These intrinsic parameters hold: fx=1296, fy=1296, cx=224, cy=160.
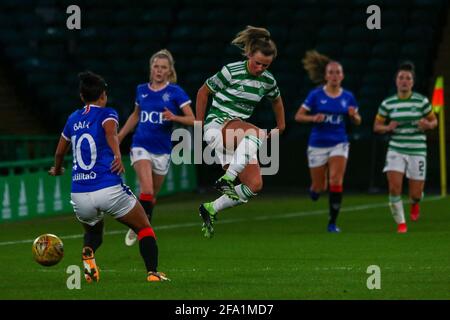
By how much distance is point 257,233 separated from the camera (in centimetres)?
1728

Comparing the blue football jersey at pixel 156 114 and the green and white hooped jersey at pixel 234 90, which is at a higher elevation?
the green and white hooped jersey at pixel 234 90

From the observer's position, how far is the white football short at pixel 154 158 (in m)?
15.8

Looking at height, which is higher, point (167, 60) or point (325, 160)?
point (167, 60)

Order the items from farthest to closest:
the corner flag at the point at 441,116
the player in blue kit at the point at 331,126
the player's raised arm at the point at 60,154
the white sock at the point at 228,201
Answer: the corner flag at the point at 441,116 → the player in blue kit at the point at 331,126 → the white sock at the point at 228,201 → the player's raised arm at the point at 60,154

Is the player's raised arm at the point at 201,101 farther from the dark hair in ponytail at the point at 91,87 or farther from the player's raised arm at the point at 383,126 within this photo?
the player's raised arm at the point at 383,126

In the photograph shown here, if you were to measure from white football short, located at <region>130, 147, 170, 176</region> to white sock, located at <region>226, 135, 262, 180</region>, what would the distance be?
3425 millimetres

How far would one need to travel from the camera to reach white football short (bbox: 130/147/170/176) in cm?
1577

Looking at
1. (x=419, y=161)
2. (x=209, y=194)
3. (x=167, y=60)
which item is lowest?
(x=209, y=194)

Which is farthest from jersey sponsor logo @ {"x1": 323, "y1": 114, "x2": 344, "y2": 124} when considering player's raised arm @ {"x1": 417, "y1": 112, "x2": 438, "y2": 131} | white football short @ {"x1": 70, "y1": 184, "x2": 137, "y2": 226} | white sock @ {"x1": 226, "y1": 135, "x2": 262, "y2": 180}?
white football short @ {"x1": 70, "y1": 184, "x2": 137, "y2": 226}

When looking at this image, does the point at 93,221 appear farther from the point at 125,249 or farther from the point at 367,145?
the point at 367,145

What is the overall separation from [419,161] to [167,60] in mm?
3799

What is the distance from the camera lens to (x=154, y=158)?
1584 centimetres

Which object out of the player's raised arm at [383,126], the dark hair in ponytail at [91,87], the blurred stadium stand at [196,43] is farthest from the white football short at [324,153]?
the blurred stadium stand at [196,43]
